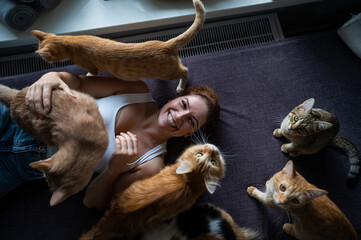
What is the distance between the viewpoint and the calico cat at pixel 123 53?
1.28 m

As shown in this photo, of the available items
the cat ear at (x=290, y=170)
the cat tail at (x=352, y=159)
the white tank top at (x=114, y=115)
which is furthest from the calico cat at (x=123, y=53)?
the cat tail at (x=352, y=159)

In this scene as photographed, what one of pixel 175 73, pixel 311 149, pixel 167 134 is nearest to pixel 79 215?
pixel 167 134

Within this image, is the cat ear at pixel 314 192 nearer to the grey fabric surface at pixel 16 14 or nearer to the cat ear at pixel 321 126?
the cat ear at pixel 321 126

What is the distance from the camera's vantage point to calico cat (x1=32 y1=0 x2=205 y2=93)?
1277mm

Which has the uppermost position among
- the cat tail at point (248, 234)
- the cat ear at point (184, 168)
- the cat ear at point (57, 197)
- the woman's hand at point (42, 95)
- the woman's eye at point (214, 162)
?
the woman's hand at point (42, 95)

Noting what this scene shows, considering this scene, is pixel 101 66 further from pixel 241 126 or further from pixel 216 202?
pixel 216 202

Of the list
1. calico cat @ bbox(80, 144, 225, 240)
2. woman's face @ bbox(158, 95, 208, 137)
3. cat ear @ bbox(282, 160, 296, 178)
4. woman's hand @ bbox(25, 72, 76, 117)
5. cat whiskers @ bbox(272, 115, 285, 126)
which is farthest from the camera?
cat whiskers @ bbox(272, 115, 285, 126)

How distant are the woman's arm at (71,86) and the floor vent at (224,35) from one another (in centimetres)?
47

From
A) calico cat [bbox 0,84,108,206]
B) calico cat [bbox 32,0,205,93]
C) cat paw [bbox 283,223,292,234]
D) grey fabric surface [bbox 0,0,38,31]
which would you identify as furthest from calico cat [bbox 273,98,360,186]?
grey fabric surface [bbox 0,0,38,31]

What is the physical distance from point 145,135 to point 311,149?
103 centimetres

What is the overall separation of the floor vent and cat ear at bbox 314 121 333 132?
0.82 meters

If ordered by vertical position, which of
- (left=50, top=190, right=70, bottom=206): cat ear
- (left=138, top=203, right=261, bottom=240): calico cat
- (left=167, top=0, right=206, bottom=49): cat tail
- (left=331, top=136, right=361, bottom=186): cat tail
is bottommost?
(left=138, top=203, right=261, bottom=240): calico cat

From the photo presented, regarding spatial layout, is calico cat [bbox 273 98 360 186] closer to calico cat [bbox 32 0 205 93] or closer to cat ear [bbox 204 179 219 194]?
cat ear [bbox 204 179 219 194]

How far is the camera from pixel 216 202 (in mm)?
1471
